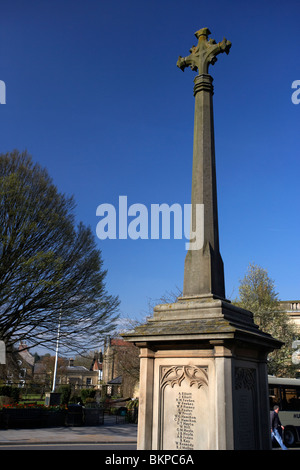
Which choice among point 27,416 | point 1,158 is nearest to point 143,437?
point 1,158

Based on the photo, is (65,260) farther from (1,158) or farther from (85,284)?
(1,158)

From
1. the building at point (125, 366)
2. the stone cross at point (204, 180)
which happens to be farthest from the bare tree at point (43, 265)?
the stone cross at point (204, 180)

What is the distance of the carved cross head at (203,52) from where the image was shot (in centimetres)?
729

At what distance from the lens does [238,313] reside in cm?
604

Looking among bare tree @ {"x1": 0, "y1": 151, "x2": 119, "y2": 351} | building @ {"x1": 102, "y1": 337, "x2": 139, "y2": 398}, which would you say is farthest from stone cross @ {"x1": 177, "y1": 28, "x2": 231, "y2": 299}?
building @ {"x1": 102, "y1": 337, "x2": 139, "y2": 398}

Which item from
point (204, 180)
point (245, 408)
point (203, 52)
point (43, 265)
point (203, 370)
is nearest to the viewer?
point (203, 370)

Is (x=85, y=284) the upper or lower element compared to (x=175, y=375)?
upper

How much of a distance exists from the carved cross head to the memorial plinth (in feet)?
10.9

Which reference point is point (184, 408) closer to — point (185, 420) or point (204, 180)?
point (185, 420)

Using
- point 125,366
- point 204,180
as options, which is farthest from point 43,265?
point 125,366

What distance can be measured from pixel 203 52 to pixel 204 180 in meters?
2.69

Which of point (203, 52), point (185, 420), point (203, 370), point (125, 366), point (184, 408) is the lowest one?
point (185, 420)

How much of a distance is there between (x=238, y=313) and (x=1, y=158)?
15.7 metres

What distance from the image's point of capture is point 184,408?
211 inches
